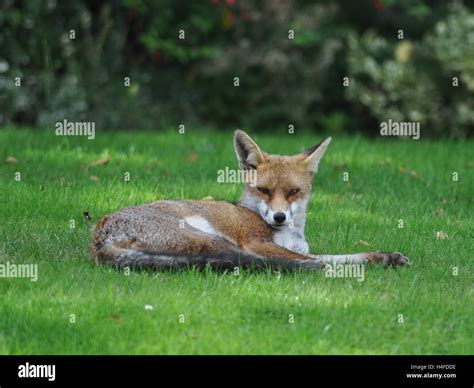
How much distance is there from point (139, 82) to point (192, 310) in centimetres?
1153

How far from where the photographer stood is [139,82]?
57.2ft

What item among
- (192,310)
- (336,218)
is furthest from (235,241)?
(336,218)

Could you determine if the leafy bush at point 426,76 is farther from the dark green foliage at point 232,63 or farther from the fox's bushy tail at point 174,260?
the fox's bushy tail at point 174,260

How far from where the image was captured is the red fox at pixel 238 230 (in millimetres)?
7102

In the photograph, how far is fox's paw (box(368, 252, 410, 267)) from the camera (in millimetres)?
7555

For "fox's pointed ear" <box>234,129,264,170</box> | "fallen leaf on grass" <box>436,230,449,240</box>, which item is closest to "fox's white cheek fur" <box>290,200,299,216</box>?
"fox's pointed ear" <box>234,129,264,170</box>

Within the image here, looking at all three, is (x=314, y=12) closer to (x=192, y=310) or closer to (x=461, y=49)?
(x=461, y=49)

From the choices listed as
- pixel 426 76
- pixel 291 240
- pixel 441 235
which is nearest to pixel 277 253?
pixel 291 240

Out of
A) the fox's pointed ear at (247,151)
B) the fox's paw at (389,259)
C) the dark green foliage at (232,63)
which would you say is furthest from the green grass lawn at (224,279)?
the dark green foliage at (232,63)

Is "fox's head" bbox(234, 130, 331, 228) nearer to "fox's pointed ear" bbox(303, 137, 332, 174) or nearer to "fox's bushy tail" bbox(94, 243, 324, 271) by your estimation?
"fox's pointed ear" bbox(303, 137, 332, 174)

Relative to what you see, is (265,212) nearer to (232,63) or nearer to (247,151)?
(247,151)

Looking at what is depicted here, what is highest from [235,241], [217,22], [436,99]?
[217,22]

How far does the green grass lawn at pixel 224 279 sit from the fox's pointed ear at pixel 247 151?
3.24ft

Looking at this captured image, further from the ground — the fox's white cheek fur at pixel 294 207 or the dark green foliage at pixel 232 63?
the dark green foliage at pixel 232 63
